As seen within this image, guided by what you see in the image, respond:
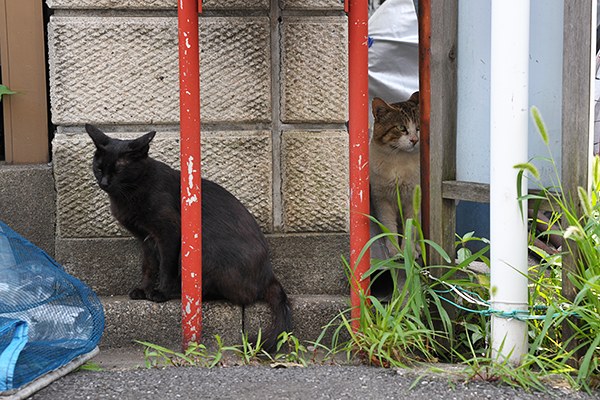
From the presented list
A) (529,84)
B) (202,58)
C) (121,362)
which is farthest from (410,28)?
Result: (121,362)

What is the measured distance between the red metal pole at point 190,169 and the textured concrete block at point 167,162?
1.74 ft

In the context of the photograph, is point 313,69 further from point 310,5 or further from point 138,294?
point 138,294

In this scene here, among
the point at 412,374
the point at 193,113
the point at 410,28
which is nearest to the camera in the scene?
the point at 412,374

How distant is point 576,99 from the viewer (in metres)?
2.49

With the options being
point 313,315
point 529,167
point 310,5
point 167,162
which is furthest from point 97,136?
point 529,167

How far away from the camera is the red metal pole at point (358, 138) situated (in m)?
2.96

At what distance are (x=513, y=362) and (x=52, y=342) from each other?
5.12 feet

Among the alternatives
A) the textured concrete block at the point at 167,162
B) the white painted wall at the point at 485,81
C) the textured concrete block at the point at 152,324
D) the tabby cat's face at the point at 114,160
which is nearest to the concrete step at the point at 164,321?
the textured concrete block at the point at 152,324

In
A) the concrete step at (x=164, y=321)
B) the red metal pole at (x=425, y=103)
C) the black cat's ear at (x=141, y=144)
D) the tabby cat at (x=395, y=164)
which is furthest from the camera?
the tabby cat at (x=395, y=164)

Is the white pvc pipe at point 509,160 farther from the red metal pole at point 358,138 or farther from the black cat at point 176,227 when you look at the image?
the black cat at point 176,227

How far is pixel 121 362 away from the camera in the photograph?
10.2 feet

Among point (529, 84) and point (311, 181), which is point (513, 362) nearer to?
point (529, 84)

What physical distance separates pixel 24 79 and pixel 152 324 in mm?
1312

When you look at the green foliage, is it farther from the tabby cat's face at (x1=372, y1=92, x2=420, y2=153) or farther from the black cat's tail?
the tabby cat's face at (x1=372, y1=92, x2=420, y2=153)
